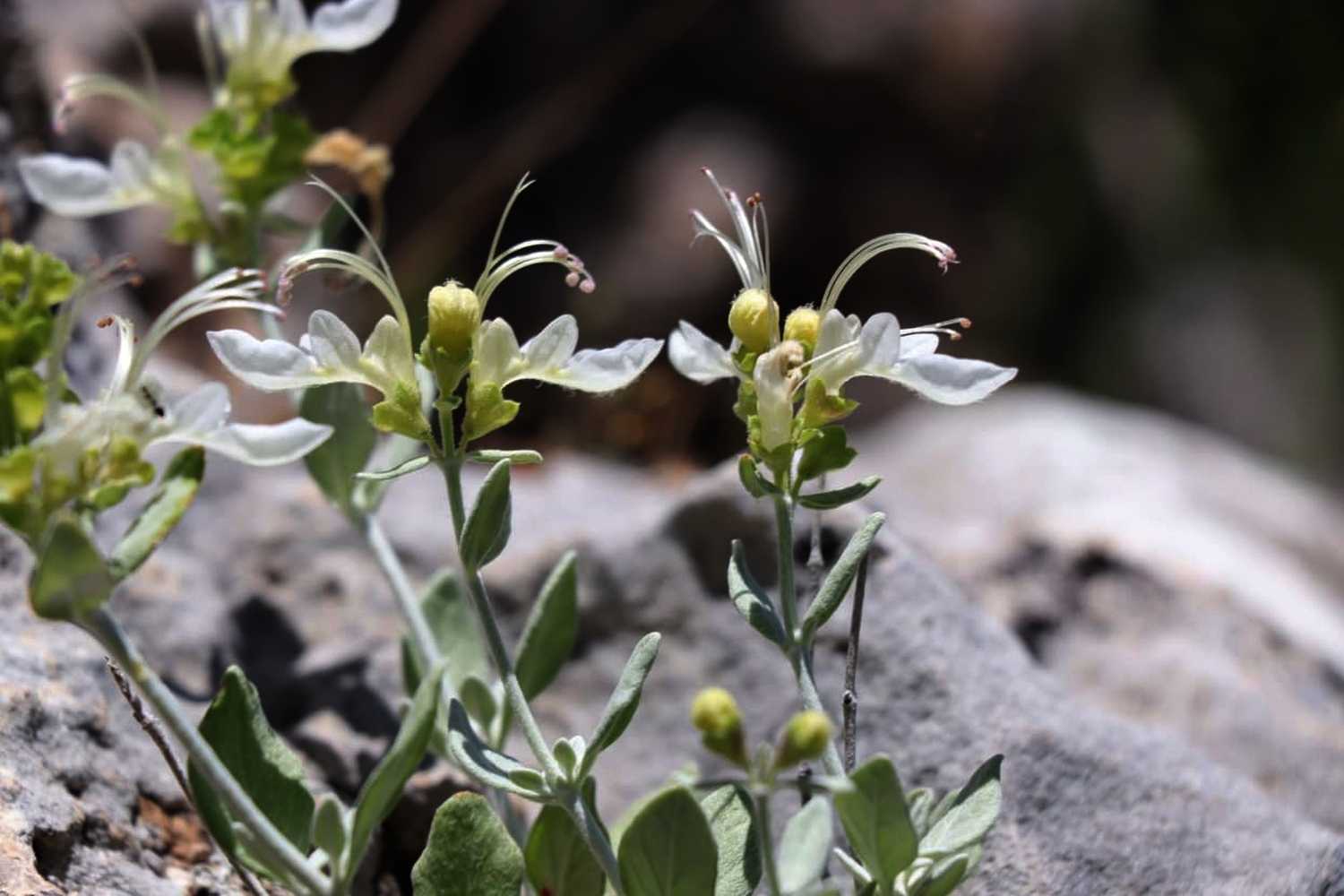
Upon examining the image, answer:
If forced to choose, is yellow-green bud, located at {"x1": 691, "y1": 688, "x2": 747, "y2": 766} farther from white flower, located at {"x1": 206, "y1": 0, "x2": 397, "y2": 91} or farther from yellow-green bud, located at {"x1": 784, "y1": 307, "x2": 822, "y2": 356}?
white flower, located at {"x1": 206, "y1": 0, "x2": 397, "y2": 91}

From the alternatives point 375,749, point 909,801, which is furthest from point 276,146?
point 909,801

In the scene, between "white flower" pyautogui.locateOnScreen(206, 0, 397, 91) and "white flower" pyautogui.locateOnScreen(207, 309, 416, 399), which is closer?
"white flower" pyautogui.locateOnScreen(207, 309, 416, 399)

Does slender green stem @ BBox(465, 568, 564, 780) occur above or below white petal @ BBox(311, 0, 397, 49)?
below

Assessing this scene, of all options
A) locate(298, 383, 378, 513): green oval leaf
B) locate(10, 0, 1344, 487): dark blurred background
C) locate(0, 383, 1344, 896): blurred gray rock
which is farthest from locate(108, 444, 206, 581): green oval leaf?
locate(10, 0, 1344, 487): dark blurred background

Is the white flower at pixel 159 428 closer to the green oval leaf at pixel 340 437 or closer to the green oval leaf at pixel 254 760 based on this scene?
the green oval leaf at pixel 254 760

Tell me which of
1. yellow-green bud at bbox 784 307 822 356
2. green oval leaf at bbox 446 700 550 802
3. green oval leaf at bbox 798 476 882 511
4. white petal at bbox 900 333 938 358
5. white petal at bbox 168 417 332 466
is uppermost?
yellow-green bud at bbox 784 307 822 356

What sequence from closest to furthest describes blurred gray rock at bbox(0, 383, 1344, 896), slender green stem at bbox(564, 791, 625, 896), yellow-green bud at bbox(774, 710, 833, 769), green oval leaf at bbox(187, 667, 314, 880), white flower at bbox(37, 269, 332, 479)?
1. yellow-green bud at bbox(774, 710, 833, 769)
2. white flower at bbox(37, 269, 332, 479)
3. slender green stem at bbox(564, 791, 625, 896)
4. green oval leaf at bbox(187, 667, 314, 880)
5. blurred gray rock at bbox(0, 383, 1344, 896)
